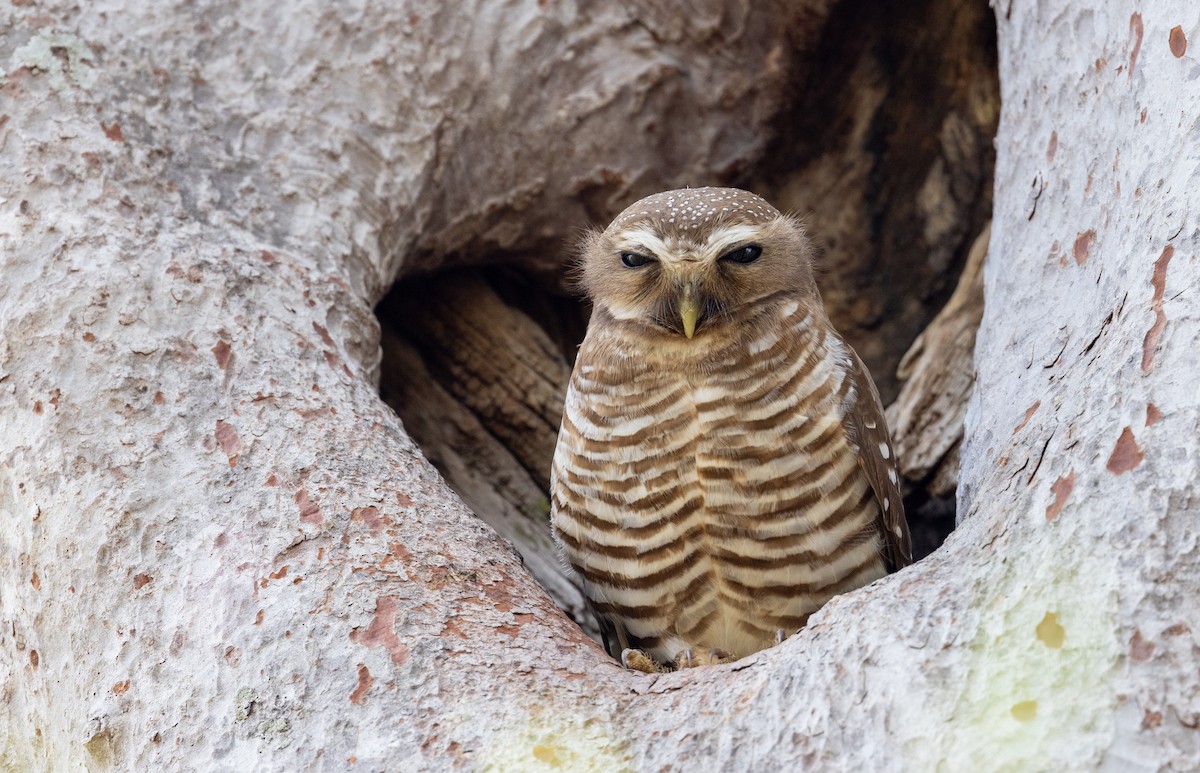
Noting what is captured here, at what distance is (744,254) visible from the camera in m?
3.52

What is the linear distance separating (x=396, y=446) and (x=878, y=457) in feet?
4.60

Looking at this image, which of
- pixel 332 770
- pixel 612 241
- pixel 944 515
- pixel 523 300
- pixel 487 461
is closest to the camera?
pixel 332 770

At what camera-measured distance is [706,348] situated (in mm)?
A: 3453

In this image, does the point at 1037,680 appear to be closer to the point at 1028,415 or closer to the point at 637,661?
the point at 1028,415

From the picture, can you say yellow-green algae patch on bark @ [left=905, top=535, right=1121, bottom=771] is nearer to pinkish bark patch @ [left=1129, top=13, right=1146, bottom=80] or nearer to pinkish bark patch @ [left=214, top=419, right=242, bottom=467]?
pinkish bark patch @ [left=1129, top=13, right=1146, bottom=80]

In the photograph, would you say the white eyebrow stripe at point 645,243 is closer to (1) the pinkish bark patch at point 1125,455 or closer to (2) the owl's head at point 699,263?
(2) the owl's head at point 699,263

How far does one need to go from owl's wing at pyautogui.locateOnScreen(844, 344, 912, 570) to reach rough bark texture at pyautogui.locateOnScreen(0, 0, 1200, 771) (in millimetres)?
268

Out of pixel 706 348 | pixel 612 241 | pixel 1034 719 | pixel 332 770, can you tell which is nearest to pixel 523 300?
pixel 612 241

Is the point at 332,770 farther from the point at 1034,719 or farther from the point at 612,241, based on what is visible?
the point at 612,241

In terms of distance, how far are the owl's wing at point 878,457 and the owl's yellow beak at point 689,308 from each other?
52 centimetres

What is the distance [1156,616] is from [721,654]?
1.58 meters

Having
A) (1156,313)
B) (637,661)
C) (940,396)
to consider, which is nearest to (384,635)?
(637,661)

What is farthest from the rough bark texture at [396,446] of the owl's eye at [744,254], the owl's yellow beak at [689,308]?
the owl's yellow beak at [689,308]

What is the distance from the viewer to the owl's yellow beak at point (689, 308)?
337cm
